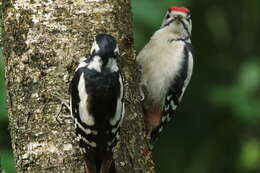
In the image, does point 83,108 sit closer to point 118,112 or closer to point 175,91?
point 118,112

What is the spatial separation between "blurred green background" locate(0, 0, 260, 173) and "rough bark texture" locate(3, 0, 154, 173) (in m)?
2.47

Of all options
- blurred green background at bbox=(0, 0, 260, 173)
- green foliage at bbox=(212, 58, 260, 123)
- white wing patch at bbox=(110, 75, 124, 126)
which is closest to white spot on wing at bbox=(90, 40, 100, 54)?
white wing patch at bbox=(110, 75, 124, 126)

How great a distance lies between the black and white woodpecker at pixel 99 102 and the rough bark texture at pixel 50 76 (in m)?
0.13

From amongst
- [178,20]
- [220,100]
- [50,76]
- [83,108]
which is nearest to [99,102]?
[83,108]

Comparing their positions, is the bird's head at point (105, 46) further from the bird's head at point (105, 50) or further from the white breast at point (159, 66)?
the white breast at point (159, 66)

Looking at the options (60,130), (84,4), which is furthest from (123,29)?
(60,130)

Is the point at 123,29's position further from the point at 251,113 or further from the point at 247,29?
the point at 247,29

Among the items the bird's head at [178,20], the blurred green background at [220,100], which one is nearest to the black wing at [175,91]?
the bird's head at [178,20]

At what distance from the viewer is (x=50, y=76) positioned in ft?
13.5

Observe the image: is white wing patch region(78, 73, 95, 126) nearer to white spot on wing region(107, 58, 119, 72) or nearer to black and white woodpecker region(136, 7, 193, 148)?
white spot on wing region(107, 58, 119, 72)

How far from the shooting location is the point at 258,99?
684cm

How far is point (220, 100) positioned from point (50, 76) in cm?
302

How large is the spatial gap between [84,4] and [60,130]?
2.55 feet

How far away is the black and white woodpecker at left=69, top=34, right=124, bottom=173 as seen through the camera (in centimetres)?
388
